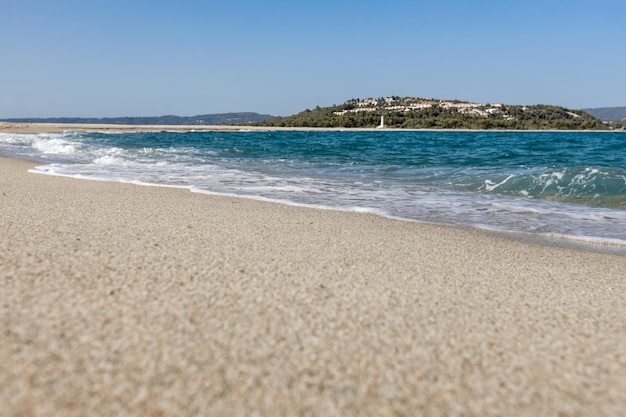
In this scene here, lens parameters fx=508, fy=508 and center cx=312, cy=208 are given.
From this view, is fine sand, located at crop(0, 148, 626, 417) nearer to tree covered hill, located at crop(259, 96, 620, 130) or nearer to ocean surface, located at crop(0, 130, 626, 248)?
ocean surface, located at crop(0, 130, 626, 248)

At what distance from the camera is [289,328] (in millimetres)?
2176

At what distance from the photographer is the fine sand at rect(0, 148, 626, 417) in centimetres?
166

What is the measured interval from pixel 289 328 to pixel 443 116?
8452 centimetres

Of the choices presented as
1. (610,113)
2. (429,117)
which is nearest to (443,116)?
(429,117)

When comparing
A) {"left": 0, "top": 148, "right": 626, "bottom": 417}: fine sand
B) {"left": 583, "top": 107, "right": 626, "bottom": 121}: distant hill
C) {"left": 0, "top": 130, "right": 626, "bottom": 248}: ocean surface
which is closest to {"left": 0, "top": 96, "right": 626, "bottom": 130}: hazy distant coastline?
{"left": 583, "top": 107, "right": 626, "bottom": 121}: distant hill

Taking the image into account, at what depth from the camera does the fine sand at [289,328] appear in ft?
5.45

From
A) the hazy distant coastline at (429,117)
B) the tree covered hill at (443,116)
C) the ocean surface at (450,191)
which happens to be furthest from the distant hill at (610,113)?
the ocean surface at (450,191)

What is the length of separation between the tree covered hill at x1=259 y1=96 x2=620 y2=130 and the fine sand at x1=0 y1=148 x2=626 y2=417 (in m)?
67.3

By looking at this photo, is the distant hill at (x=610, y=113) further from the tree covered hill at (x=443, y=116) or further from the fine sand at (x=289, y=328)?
the fine sand at (x=289, y=328)

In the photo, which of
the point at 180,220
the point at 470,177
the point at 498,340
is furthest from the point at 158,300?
the point at 470,177

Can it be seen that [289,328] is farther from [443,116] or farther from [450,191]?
[443,116]

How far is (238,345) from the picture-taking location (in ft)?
6.46

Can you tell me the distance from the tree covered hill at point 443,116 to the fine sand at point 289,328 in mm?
67336

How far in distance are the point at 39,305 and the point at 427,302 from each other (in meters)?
1.83
